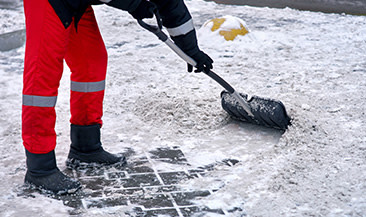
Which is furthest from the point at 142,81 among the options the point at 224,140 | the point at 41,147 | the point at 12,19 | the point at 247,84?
the point at 12,19

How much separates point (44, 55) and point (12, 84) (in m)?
2.21

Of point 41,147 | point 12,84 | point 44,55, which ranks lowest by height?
point 12,84

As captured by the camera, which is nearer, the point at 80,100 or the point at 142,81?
the point at 80,100

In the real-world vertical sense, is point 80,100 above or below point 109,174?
above

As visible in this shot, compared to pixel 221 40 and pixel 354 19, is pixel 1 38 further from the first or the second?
pixel 354 19

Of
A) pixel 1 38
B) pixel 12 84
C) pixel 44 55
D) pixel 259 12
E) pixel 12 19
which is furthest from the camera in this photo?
pixel 259 12

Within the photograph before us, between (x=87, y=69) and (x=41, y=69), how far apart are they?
399mm

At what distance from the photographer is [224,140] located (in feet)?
11.6

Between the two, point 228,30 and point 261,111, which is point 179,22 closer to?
point 261,111

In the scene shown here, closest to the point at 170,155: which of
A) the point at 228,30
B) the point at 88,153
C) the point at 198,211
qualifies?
the point at 88,153

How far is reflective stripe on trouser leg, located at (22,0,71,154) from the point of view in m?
2.55

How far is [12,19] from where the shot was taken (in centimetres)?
692

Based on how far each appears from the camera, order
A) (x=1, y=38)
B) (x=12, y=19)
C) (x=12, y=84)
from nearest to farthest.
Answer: (x=12, y=84), (x=1, y=38), (x=12, y=19)

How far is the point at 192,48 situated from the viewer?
10.5ft
